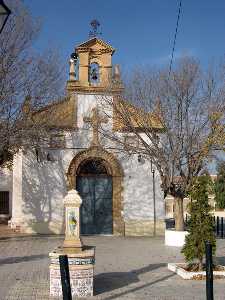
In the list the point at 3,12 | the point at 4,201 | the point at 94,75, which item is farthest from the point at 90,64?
the point at 3,12

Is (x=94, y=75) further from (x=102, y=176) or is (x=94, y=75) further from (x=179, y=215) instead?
(x=179, y=215)

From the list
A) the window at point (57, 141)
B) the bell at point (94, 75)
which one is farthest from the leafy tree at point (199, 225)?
the bell at point (94, 75)

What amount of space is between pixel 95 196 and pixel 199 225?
33.9 feet

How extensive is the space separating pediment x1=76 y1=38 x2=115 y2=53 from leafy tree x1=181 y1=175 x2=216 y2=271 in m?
11.6

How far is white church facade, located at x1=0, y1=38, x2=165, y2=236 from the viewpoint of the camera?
→ 20.5 metres

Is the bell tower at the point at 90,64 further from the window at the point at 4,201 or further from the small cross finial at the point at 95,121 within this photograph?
the window at the point at 4,201

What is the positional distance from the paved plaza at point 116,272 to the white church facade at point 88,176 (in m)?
2.59

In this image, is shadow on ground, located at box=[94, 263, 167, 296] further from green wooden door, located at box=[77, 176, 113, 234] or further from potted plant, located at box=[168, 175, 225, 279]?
green wooden door, located at box=[77, 176, 113, 234]

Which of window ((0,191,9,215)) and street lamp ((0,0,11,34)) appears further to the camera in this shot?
window ((0,191,9,215))

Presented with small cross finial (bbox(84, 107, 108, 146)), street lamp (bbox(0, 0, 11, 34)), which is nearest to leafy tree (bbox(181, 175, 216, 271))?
street lamp (bbox(0, 0, 11, 34))

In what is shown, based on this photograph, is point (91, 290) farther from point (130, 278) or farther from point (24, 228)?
point (24, 228)

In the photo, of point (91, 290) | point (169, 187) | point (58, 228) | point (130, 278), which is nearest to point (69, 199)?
point (91, 290)

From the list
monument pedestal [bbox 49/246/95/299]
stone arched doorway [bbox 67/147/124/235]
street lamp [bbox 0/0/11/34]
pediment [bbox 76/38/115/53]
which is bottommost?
monument pedestal [bbox 49/246/95/299]

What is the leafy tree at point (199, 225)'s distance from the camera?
11.0 metres
